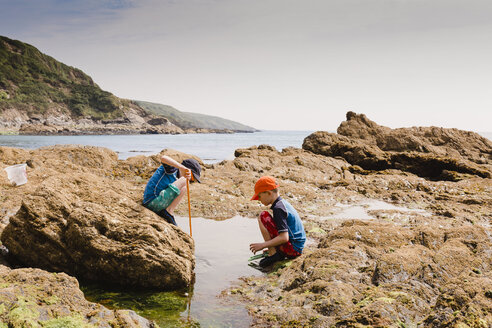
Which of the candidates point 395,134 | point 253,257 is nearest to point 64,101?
point 395,134

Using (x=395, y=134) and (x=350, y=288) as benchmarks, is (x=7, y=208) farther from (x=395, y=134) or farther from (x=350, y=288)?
(x=395, y=134)

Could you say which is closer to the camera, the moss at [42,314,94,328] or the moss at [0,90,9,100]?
the moss at [42,314,94,328]

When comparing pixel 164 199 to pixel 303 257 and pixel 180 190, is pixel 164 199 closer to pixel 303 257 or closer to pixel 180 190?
pixel 180 190

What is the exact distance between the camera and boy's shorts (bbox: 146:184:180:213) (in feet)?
22.9

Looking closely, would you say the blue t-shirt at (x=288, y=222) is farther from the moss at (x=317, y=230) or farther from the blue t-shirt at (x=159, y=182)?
the moss at (x=317, y=230)

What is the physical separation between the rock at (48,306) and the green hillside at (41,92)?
16603 centimetres

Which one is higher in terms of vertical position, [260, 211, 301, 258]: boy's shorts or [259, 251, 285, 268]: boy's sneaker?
[260, 211, 301, 258]: boy's shorts

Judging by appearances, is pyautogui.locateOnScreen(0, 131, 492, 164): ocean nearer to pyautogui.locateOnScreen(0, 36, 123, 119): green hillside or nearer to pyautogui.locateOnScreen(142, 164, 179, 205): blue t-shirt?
pyautogui.locateOnScreen(142, 164, 179, 205): blue t-shirt

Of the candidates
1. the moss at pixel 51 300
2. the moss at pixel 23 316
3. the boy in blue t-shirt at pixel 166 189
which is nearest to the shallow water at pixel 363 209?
the boy in blue t-shirt at pixel 166 189

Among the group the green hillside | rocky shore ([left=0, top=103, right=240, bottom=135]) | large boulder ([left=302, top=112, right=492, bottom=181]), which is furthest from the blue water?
the green hillside

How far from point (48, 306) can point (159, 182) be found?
3976 mm

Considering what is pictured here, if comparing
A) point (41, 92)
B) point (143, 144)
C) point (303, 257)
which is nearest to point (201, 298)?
point (303, 257)

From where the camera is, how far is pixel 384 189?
1529 centimetres

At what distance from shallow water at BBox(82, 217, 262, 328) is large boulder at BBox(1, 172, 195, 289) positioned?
285 mm
